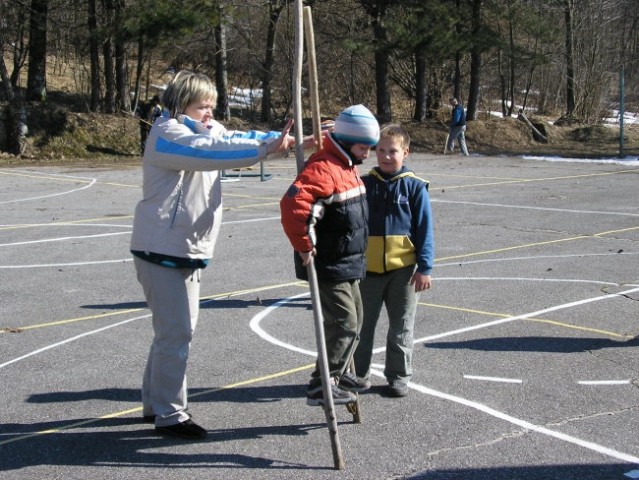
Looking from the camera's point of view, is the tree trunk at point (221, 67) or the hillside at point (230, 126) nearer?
the hillside at point (230, 126)

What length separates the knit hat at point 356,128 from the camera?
16.3 feet

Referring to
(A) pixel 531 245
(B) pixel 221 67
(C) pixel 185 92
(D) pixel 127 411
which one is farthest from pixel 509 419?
(B) pixel 221 67

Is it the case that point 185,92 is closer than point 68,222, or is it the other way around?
point 185,92

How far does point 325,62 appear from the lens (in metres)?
39.4

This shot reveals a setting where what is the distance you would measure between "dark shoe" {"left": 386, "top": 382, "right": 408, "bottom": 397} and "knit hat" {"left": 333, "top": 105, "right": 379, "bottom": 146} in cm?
162

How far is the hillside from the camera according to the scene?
31.2 meters

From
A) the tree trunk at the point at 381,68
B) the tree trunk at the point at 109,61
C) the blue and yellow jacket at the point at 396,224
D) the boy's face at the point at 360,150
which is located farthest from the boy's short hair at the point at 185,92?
the tree trunk at the point at 381,68

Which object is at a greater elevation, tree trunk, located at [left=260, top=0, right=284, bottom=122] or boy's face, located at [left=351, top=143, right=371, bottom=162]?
tree trunk, located at [left=260, top=0, right=284, bottom=122]

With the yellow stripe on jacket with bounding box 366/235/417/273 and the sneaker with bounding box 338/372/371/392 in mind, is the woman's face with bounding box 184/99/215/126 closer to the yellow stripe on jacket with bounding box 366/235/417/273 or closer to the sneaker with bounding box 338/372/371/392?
the yellow stripe on jacket with bounding box 366/235/417/273

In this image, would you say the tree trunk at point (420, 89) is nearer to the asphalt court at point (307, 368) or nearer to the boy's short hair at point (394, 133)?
the asphalt court at point (307, 368)

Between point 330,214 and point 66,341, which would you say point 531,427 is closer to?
point 330,214

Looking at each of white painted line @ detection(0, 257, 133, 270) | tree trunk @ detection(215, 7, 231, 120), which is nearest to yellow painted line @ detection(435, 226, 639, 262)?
white painted line @ detection(0, 257, 133, 270)

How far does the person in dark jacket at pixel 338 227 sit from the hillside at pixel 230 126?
2518 centimetres

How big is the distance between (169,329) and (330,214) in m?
1.07
